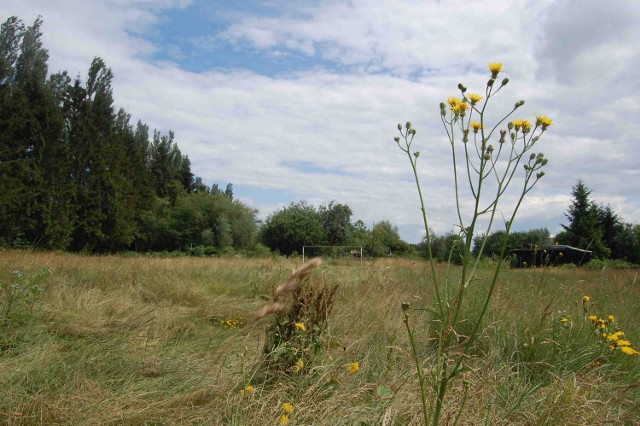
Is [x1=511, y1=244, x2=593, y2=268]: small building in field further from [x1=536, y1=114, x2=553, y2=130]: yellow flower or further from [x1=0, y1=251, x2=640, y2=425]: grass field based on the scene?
[x1=536, y1=114, x2=553, y2=130]: yellow flower

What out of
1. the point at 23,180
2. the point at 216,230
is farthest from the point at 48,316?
the point at 216,230

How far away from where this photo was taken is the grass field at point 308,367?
2.24 metres

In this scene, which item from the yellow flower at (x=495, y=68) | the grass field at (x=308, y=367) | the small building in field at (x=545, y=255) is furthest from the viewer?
the small building in field at (x=545, y=255)

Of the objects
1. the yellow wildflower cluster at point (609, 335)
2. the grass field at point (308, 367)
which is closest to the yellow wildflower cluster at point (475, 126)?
the grass field at point (308, 367)

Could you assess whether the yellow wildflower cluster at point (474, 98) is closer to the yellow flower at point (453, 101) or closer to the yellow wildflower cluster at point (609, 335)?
the yellow flower at point (453, 101)

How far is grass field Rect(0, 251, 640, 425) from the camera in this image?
2244 mm

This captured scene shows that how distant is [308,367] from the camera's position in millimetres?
2820

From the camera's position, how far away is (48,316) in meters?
4.10

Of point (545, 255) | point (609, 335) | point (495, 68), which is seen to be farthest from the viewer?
point (545, 255)

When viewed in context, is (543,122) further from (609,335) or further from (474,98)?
(609,335)

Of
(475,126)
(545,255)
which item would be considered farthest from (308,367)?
(545,255)

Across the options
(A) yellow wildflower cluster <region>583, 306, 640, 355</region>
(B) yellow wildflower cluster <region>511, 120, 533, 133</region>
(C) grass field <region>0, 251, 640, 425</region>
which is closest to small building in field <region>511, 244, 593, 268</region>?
(C) grass field <region>0, 251, 640, 425</region>

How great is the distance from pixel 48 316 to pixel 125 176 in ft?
93.3

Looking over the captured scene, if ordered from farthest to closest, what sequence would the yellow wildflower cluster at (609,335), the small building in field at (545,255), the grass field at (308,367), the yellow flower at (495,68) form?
the small building in field at (545,255)
the yellow wildflower cluster at (609,335)
the grass field at (308,367)
the yellow flower at (495,68)
